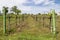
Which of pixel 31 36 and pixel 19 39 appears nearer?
pixel 19 39

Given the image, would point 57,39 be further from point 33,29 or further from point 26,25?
point 26,25

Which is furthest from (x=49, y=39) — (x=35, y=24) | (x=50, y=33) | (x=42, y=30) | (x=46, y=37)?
(x=35, y=24)

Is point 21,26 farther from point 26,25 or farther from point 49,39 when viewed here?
point 49,39

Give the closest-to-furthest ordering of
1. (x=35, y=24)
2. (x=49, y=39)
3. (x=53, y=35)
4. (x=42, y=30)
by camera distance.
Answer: (x=49, y=39)
(x=53, y=35)
(x=42, y=30)
(x=35, y=24)

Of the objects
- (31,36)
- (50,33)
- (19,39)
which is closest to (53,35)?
(50,33)

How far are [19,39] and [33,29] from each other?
2.92 m

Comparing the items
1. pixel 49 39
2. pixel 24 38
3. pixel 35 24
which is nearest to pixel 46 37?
pixel 49 39

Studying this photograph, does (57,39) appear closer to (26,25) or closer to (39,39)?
(39,39)

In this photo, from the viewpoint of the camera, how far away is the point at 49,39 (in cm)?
1018

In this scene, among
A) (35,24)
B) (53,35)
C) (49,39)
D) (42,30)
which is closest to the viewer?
(49,39)

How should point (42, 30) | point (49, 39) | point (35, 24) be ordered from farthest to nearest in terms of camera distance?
point (35, 24) < point (42, 30) < point (49, 39)

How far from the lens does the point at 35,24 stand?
563 inches

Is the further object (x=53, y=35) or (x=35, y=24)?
(x=35, y=24)

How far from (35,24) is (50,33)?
3033 mm
